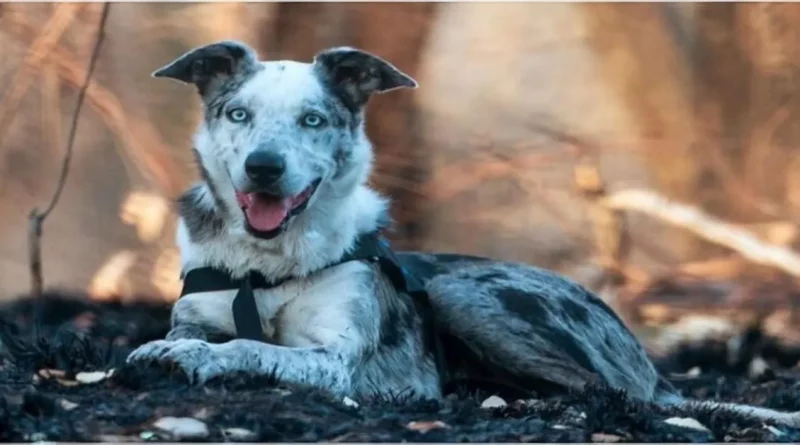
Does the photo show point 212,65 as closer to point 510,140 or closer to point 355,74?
point 355,74

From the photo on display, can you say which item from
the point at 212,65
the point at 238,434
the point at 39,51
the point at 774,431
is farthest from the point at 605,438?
the point at 39,51

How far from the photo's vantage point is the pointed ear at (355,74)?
6.05m

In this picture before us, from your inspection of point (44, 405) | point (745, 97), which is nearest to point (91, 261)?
point (745, 97)

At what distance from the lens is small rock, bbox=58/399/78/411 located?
456cm

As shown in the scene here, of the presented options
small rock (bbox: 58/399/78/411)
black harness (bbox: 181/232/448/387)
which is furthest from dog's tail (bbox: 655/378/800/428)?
small rock (bbox: 58/399/78/411)

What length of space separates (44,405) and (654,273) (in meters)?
9.65

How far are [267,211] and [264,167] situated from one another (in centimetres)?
28

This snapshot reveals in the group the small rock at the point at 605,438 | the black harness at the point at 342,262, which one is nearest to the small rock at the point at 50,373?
the black harness at the point at 342,262

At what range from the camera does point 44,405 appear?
177 inches

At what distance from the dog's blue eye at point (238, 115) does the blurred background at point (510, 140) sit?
18.7 feet

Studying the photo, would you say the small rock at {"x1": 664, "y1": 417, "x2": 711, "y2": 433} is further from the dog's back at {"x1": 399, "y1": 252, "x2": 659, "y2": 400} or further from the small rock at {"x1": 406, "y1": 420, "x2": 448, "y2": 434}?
the small rock at {"x1": 406, "y1": 420, "x2": 448, "y2": 434}

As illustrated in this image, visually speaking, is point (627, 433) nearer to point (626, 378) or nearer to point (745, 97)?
point (626, 378)

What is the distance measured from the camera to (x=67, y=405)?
4598 mm

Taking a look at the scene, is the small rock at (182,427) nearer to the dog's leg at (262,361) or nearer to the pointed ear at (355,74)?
the dog's leg at (262,361)
